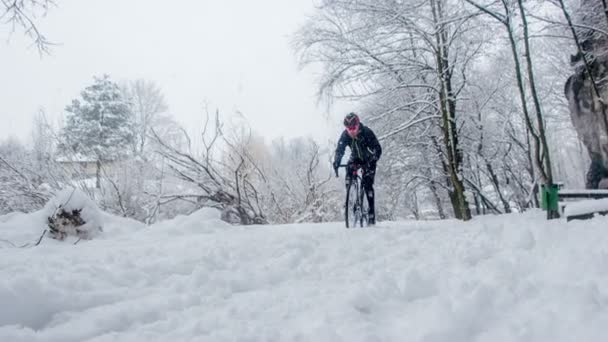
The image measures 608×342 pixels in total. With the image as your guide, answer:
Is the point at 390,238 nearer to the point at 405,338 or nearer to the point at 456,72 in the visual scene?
the point at 405,338

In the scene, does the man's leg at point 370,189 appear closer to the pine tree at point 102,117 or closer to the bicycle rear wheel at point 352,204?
the bicycle rear wheel at point 352,204

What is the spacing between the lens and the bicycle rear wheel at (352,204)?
617 centimetres

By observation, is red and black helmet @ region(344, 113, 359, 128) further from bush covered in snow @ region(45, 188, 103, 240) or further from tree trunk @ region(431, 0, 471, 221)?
bush covered in snow @ region(45, 188, 103, 240)

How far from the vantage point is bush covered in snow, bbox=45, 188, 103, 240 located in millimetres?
4902

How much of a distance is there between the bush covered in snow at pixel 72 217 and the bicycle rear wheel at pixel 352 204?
3.98 m

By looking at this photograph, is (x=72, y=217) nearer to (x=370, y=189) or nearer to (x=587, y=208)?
(x=370, y=189)

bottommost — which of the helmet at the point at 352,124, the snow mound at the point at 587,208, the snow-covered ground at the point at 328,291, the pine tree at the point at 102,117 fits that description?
the snow-covered ground at the point at 328,291

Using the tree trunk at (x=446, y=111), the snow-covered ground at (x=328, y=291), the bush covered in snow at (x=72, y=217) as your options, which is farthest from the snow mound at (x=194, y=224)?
the tree trunk at (x=446, y=111)

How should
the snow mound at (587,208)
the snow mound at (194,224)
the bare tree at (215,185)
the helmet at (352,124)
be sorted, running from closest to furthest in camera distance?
1. the snow mound at (587,208)
2. the snow mound at (194,224)
3. the helmet at (352,124)
4. the bare tree at (215,185)

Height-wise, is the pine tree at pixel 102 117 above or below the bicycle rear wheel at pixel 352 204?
above

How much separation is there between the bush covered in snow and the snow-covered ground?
52.5 inches

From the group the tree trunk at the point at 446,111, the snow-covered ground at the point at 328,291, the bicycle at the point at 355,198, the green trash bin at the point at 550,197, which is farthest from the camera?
the tree trunk at the point at 446,111

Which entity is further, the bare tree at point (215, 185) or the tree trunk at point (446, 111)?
the tree trunk at point (446, 111)

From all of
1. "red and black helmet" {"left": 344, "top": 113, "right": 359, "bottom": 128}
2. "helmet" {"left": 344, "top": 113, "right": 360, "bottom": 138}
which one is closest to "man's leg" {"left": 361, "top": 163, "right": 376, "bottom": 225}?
"helmet" {"left": 344, "top": 113, "right": 360, "bottom": 138}
